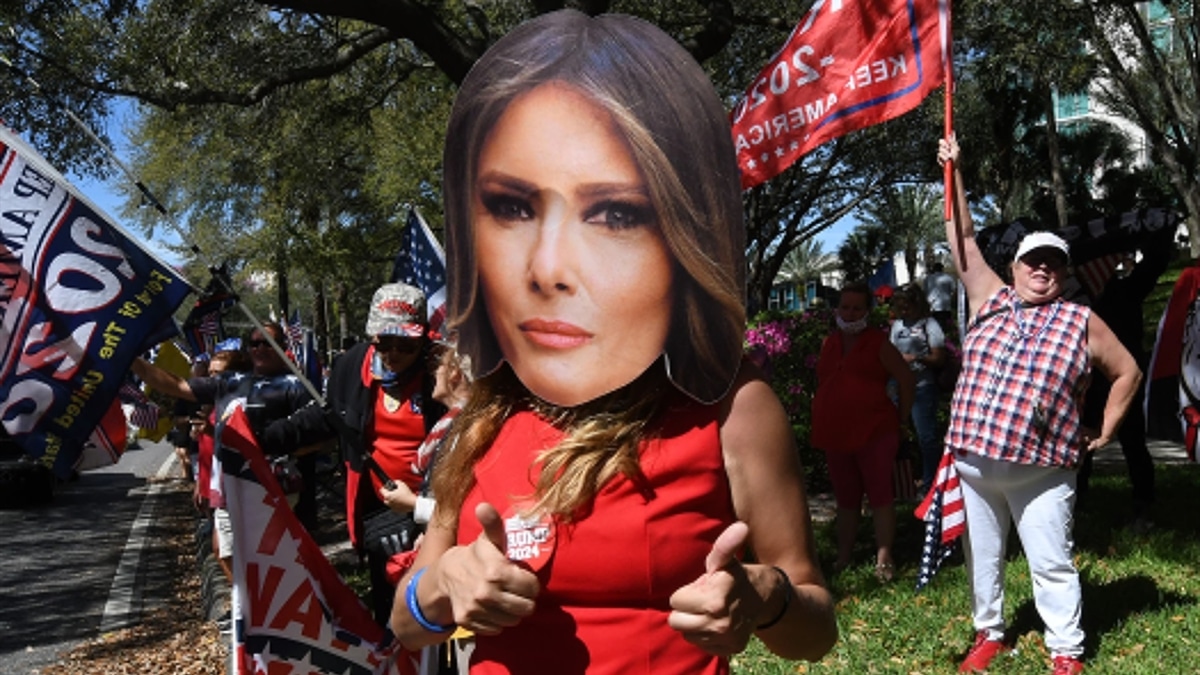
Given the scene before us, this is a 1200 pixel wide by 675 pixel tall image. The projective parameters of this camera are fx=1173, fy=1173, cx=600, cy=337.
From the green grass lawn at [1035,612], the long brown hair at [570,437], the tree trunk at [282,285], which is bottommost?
the green grass lawn at [1035,612]

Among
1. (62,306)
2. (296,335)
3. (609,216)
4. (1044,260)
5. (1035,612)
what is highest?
(296,335)

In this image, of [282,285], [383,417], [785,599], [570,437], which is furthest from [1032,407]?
[282,285]

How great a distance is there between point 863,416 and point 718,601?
5.22 metres

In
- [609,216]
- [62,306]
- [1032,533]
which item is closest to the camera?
[609,216]

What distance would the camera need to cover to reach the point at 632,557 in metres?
1.79

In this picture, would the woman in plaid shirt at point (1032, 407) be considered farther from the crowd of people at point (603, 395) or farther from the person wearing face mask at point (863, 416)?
the crowd of people at point (603, 395)

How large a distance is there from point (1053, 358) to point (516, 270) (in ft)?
10.9

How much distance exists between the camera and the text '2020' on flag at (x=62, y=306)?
432 cm

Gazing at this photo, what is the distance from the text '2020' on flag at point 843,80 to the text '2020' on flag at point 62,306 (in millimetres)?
2468

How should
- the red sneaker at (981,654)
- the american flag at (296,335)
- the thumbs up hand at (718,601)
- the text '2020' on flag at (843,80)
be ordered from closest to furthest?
the thumbs up hand at (718,601) → the text '2020' on flag at (843,80) → the red sneaker at (981,654) → the american flag at (296,335)

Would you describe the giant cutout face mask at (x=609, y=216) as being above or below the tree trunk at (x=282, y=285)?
below

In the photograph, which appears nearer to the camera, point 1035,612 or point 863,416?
point 1035,612

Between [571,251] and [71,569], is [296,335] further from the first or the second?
[571,251]

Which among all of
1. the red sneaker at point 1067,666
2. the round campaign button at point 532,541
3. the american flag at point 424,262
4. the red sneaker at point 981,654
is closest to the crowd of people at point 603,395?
the round campaign button at point 532,541
